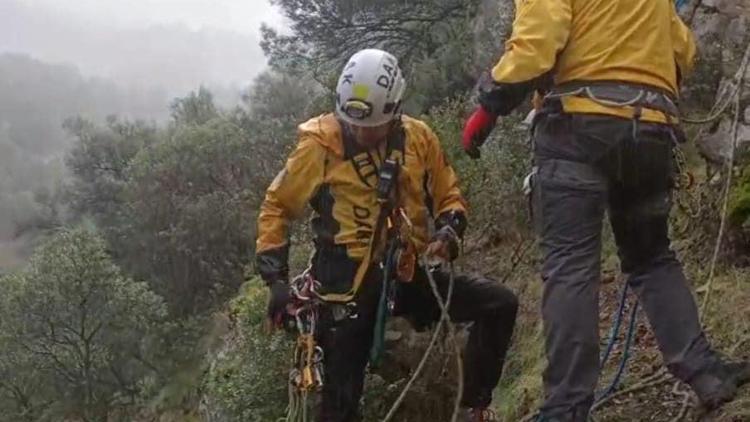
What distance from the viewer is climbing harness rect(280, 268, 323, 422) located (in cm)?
420

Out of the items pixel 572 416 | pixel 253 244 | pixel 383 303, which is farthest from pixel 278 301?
pixel 253 244

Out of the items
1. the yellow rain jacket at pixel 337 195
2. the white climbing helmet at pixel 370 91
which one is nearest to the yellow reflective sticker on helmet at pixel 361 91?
the white climbing helmet at pixel 370 91

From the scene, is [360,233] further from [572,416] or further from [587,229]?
[572,416]

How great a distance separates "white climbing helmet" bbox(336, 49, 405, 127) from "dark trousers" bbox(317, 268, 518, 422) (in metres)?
A: 0.73

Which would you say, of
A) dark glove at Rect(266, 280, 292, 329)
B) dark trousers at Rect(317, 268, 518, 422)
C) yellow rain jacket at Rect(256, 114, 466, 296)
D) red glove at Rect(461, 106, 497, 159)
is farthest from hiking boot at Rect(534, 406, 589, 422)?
dark glove at Rect(266, 280, 292, 329)

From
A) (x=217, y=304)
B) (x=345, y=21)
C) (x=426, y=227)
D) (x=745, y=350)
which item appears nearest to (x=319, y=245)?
(x=426, y=227)

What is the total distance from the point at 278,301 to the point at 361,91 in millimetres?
1001

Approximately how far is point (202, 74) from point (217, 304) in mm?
167897

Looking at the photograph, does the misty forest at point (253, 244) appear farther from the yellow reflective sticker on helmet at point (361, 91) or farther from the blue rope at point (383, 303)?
the blue rope at point (383, 303)

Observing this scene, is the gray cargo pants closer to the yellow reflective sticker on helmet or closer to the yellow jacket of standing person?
the yellow jacket of standing person

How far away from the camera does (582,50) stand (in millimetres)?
3381

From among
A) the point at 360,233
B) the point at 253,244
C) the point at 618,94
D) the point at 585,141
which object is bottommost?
the point at 253,244

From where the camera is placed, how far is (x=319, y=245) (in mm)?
4547

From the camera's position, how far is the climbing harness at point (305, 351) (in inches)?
165
